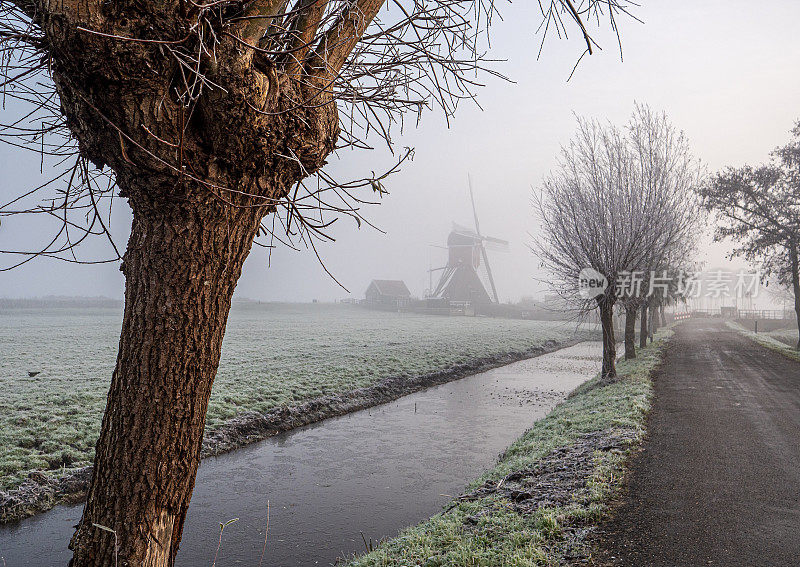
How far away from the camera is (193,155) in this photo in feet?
7.73

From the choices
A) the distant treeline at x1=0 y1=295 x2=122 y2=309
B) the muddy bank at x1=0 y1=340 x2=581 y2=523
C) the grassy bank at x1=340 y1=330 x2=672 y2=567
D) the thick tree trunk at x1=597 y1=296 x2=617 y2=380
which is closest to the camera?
the grassy bank at x1=340 y1=330 x2=672 y2=567

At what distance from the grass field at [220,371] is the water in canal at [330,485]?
1688 mm

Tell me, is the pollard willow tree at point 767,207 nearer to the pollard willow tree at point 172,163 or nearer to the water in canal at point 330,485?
the water in canal at point 330,485

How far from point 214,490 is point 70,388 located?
309 inches

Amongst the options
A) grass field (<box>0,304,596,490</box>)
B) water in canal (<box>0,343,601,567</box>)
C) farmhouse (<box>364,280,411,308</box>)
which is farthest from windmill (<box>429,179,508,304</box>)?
water in canal (<box>0,343,601,567</box>)

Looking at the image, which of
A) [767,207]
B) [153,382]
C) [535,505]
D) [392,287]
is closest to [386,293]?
[392,287]

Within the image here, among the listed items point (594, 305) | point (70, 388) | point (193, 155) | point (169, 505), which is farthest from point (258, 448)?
point (594, 305)

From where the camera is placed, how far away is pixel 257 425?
11562mm

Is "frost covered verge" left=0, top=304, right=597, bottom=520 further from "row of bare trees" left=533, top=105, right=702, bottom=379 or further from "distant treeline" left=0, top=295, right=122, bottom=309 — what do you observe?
"distant treeline" left=0, top=295, right=122, bottom=309

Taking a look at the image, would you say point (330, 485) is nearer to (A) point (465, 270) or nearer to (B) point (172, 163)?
(B) point (172, 163)

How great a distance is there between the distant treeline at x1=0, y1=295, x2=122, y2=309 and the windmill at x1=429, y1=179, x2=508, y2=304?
134 ft

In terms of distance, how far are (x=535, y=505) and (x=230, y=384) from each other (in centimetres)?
1101

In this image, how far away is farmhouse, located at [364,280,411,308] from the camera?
2899 inches

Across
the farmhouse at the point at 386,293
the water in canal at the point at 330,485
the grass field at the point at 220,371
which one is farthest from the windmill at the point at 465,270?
the water in canal at the point at 330,485
